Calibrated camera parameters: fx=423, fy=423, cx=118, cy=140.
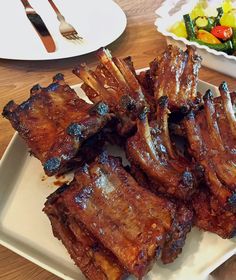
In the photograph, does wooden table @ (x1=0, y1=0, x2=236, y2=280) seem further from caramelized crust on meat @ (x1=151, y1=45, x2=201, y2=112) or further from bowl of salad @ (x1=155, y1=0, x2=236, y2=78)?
caramelized crust on meat @ (x1=151, y1=45, x2=201, y2=112)

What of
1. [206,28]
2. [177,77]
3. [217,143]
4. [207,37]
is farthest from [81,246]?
[206,28]

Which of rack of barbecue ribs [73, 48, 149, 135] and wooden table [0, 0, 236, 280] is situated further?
wooden table [0, 0, 236, 280]

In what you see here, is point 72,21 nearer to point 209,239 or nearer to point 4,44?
point 4,44

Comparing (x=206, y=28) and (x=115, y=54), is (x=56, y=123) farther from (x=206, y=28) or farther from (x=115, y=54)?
(x=206, y=28)

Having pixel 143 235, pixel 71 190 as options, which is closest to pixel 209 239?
pixel 143 235

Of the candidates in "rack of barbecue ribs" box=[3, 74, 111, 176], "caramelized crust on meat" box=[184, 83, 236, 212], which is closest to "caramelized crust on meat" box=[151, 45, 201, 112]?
"caramelized crust on meat" box=[184, 83, 236, 212]
